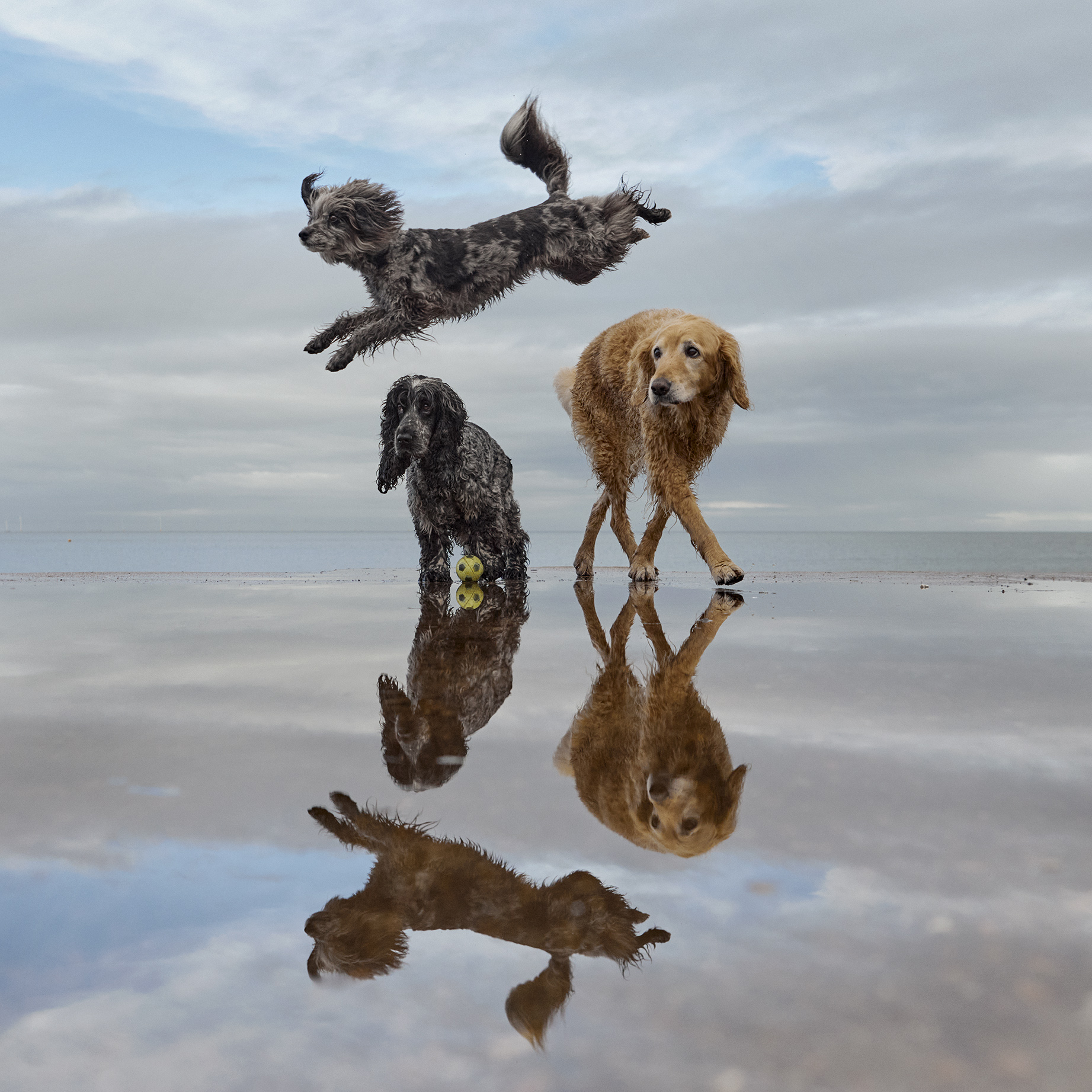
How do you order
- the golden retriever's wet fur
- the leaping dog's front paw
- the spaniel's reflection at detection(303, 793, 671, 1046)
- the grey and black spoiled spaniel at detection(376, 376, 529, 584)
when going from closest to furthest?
the spaniel's reflection at detection(303, 793, 671, 1046) < the golden retriever's wet fur < the grey and black spoiled spaniel at detection(376, 376, 529, 584) < the leaping dog's front paw

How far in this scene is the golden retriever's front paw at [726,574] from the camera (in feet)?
19.5

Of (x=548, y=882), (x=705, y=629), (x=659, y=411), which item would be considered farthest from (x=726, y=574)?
(x=548, y=882)

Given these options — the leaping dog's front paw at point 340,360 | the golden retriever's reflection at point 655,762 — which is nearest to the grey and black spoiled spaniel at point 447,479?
the leaping dog's front paw at point 340,360

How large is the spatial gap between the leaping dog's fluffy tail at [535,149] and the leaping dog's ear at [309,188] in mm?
1590

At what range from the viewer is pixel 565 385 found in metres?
8.41

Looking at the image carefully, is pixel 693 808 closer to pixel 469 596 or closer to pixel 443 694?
pixel 443 694

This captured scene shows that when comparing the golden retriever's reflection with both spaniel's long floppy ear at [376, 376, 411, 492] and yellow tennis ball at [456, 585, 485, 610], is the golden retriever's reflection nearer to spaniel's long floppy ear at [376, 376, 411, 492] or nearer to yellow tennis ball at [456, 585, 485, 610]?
yellow tennis ball at [456, 585, 485, 610]

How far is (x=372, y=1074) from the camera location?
800mm

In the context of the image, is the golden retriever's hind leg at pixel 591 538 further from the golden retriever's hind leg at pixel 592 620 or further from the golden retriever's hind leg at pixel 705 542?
the golden retriever's hind leg at pixel 705 542

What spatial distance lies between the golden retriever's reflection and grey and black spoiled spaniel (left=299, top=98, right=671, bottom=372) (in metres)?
4.65

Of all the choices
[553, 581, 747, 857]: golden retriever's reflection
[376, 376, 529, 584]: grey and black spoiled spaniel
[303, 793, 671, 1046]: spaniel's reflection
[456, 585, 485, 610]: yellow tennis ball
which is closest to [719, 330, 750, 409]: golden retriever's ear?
[376, 376, 529, 584]: grey and black spoiled spaniel

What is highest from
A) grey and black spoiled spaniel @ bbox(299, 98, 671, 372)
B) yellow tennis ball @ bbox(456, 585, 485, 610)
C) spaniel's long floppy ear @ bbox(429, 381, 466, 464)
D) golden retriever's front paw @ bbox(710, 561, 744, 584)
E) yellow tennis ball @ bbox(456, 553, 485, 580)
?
grey and black spoiled spaniel @ bbox(299, 98, 671, 372)

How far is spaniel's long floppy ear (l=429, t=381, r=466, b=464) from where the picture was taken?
6.39 metres

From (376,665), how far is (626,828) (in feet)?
5.81
